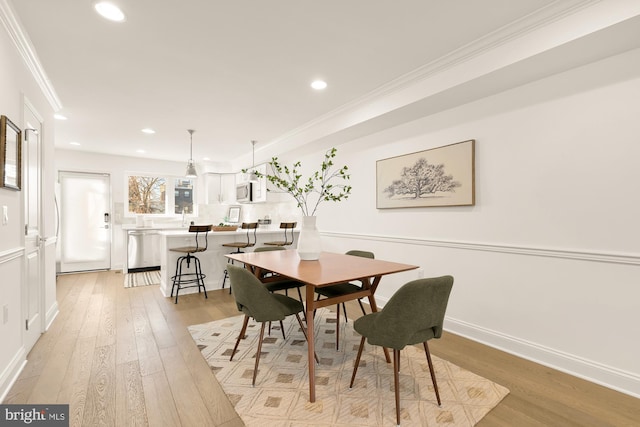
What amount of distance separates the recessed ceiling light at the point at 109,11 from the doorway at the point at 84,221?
5407 millimetres

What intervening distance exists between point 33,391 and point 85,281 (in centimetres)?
401

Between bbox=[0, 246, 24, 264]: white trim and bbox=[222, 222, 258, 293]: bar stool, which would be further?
bbox=[222, 222, 258, 293]: bar stool

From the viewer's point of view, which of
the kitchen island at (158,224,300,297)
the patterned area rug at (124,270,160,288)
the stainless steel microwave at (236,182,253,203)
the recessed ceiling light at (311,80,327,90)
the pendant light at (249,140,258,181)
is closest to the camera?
the recessed ceiling light at (311,80,327,90)

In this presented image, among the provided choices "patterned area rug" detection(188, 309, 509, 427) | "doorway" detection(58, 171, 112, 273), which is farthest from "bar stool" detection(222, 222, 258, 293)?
"doorway" detection(58, 171, 112, 273)

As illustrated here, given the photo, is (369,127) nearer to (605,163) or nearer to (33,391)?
(605,163)

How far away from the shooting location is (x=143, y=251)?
6.18 m

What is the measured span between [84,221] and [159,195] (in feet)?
4.97

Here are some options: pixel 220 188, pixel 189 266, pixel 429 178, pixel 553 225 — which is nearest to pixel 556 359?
pixel 553 225

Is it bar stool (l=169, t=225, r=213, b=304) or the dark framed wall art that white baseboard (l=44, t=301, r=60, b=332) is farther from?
the dark framed wall art

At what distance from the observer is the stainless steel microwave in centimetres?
631

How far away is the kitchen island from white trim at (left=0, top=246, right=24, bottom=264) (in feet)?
6.42

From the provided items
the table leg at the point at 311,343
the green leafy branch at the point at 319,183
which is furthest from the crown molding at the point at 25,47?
the table leg at the point at 311,343

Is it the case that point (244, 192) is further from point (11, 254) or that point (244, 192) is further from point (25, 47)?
point (11, 254)

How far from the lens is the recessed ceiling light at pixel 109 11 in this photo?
1917 millimetres
